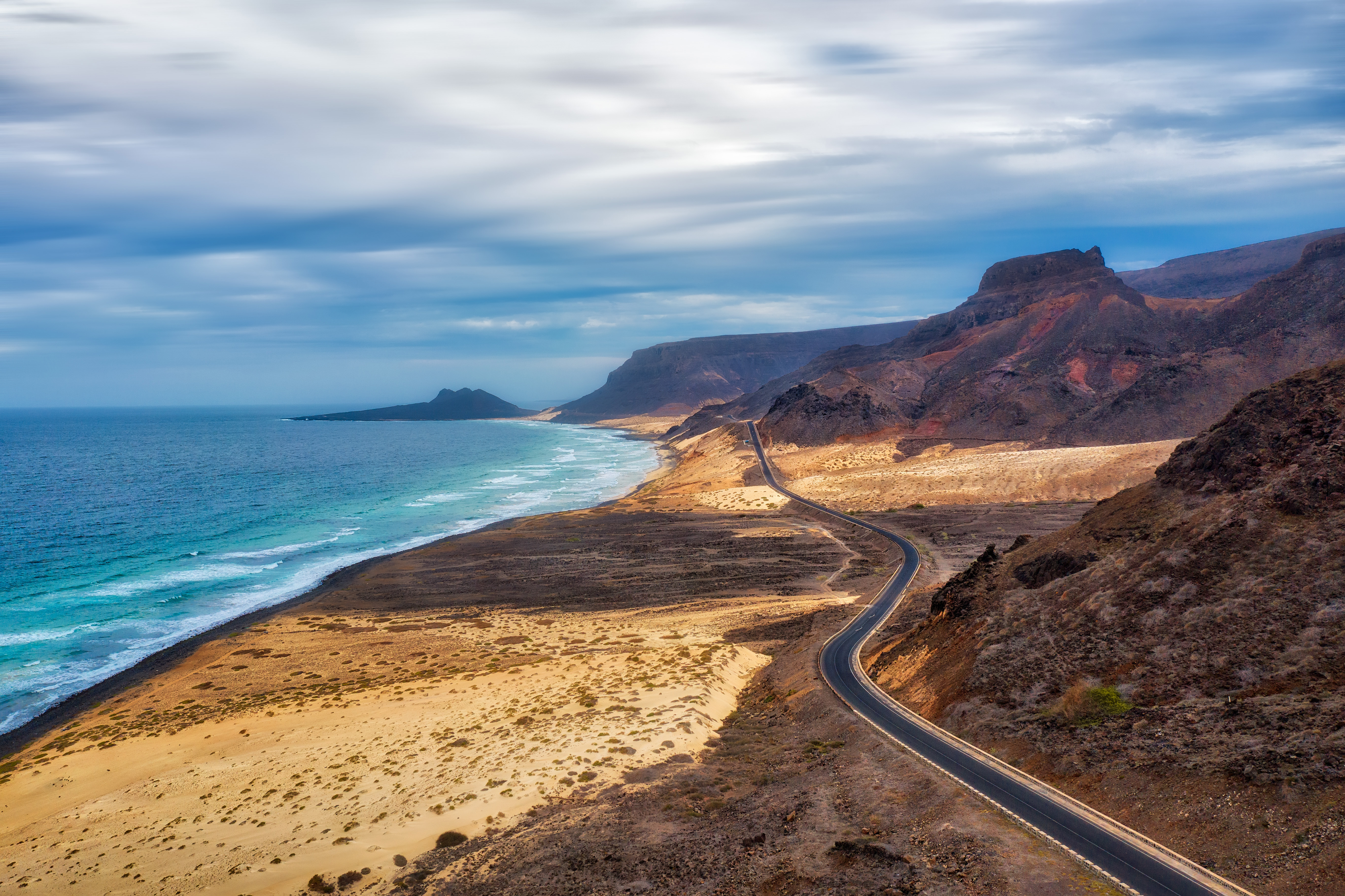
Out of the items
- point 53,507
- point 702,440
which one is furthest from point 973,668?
point 702,440

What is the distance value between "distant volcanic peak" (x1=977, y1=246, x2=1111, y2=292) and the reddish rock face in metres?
0.29

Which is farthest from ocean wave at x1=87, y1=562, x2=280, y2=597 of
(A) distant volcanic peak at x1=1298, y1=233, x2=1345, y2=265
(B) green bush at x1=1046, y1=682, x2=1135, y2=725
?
(A) distant volcanic peak at x1=1298, y1=233, x2=1345, y2=265

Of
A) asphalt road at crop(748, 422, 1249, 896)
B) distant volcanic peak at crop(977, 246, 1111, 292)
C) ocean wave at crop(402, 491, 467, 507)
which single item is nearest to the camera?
asphalt road at crop(748, 422, 1249, 896)

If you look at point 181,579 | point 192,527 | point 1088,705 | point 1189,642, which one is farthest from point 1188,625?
point 192,527

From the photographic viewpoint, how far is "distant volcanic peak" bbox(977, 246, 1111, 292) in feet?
429

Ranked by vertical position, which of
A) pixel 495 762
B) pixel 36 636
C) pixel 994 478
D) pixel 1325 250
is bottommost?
pixel 495 762

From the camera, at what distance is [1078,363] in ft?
349

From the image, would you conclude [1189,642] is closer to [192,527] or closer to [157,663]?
[157,663]

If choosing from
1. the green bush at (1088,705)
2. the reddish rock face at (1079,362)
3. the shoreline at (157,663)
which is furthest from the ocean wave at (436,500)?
the green bush at (1088,705)

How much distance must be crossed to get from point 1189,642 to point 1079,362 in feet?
333

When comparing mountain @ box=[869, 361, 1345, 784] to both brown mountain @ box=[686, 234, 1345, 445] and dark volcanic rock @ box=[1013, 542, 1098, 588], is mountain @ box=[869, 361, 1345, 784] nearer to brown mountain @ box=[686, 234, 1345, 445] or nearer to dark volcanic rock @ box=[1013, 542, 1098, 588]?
dark volcanic rock @ box=[1013, 542, 1098, 588]

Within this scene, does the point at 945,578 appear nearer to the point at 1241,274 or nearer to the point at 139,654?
the point at 139,654

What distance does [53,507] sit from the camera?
79.7 meters

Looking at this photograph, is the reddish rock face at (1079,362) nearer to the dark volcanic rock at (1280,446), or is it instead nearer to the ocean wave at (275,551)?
the dark volcanic rock at (1280,446)
